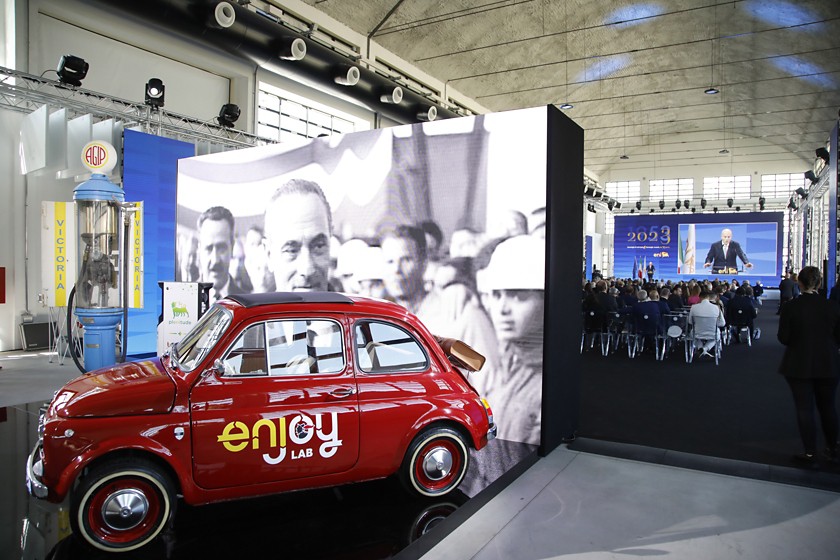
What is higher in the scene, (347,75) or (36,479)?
(347,75)

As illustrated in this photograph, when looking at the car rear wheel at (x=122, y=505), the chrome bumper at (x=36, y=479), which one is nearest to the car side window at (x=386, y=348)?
the car rear wheel at (x=122, y=505)

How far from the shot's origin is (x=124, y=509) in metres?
2.68

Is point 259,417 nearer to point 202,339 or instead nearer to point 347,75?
point 202,339

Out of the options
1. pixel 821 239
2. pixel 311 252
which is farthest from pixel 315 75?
pixel 821 239

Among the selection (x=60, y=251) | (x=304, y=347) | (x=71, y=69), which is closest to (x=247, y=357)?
(x=304, y=347)

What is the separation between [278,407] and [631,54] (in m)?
18.2

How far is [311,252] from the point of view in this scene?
5852mm

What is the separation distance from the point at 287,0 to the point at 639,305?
9.94m

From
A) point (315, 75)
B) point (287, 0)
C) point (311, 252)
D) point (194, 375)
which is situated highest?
point (287, 0)

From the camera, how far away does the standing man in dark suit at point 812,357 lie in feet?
13.9

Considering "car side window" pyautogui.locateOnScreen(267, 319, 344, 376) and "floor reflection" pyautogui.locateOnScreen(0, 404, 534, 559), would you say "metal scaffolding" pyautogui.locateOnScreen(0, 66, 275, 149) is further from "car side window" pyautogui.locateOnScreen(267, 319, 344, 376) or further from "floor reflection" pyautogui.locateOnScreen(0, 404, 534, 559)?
"car side window" pyautogui.locateOnScreen(267, 319, 344, 376)

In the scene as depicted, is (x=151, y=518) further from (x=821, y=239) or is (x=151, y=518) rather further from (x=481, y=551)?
(x=821, y=239)

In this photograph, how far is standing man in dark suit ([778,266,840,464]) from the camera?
4227mm

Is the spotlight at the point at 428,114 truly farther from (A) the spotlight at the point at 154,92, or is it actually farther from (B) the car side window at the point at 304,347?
(B) the car side window at the point at 304,347
